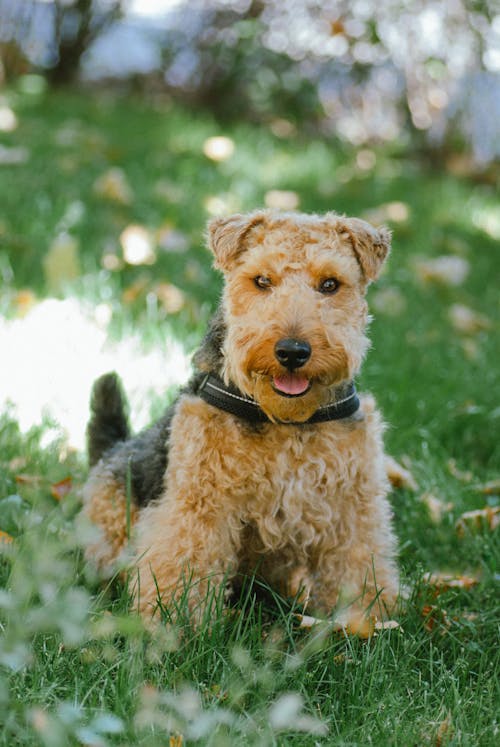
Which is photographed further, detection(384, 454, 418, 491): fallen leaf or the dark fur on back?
detection(384, 454, 418, 491): fallen leaf

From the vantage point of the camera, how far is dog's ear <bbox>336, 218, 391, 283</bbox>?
2.39 meters

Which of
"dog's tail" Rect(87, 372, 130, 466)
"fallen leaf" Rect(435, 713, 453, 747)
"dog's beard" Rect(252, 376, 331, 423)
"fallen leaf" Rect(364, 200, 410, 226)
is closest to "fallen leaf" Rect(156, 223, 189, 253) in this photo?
"fallen leaf" Rect(364, 200, 410, 226)

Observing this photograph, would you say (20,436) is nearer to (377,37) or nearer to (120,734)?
(120,734)

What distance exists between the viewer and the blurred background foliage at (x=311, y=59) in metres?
6.83

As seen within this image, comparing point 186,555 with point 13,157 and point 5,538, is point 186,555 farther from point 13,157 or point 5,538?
point 13,157

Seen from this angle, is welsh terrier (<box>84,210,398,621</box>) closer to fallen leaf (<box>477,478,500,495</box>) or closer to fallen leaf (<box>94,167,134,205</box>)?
fallen leaf (<box>477,478,500,495</box>)

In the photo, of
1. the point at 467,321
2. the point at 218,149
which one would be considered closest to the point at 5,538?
the point at 467,321

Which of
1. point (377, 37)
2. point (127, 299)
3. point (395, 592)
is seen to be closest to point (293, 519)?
point (395, 592)

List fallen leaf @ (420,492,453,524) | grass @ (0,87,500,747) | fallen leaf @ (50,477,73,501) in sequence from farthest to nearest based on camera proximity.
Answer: fallen leaf @ (420,492,453,524), fallen leaf @ (50,477,73,501), grass @ (0,87,500,747)

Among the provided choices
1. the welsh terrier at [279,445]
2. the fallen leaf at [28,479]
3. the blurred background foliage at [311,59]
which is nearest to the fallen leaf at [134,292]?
the fallen leaf at [28,479]

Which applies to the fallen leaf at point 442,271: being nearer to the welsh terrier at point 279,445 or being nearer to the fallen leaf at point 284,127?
the fallen leaf at point 284,127

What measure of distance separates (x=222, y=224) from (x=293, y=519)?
857 millimetres

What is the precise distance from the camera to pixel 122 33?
8.63 meters

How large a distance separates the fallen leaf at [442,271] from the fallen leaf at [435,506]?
2.53m
